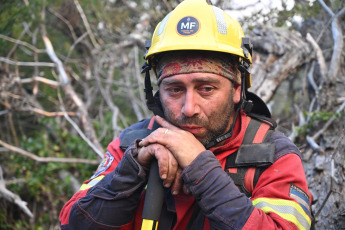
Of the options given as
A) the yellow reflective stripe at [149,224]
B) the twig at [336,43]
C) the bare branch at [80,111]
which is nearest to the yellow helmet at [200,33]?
the yellow reflective stripe at [149,224]

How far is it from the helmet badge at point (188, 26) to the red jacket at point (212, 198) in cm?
73

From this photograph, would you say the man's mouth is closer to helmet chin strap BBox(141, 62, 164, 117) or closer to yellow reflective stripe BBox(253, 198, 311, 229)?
helmet chin strap BBox(141, 62, 164, 117)

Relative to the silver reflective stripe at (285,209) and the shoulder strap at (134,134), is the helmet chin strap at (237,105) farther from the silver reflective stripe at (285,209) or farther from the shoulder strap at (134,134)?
the silver reflective stripe at (285,209)

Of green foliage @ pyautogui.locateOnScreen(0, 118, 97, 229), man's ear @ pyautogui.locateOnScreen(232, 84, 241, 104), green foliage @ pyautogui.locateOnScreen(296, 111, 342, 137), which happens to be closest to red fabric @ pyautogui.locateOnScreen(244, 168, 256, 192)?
man's ear @ pyautogui.locateOnScreen(232, 84, 241, 104)

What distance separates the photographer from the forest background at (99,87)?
3673 millimetres

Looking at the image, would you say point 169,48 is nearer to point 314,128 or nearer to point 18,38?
point 314,128

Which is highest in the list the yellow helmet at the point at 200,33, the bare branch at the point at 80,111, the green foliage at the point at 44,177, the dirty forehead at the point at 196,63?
the yellow helmet at the point at 200,33

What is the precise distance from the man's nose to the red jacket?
283mm

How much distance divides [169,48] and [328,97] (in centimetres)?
273

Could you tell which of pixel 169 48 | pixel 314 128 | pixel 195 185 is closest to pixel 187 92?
pixel 169 48

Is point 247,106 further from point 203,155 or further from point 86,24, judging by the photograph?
point 86,24

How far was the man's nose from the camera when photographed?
191 cm

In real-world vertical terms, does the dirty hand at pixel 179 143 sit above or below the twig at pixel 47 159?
above

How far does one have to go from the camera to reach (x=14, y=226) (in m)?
4.56
